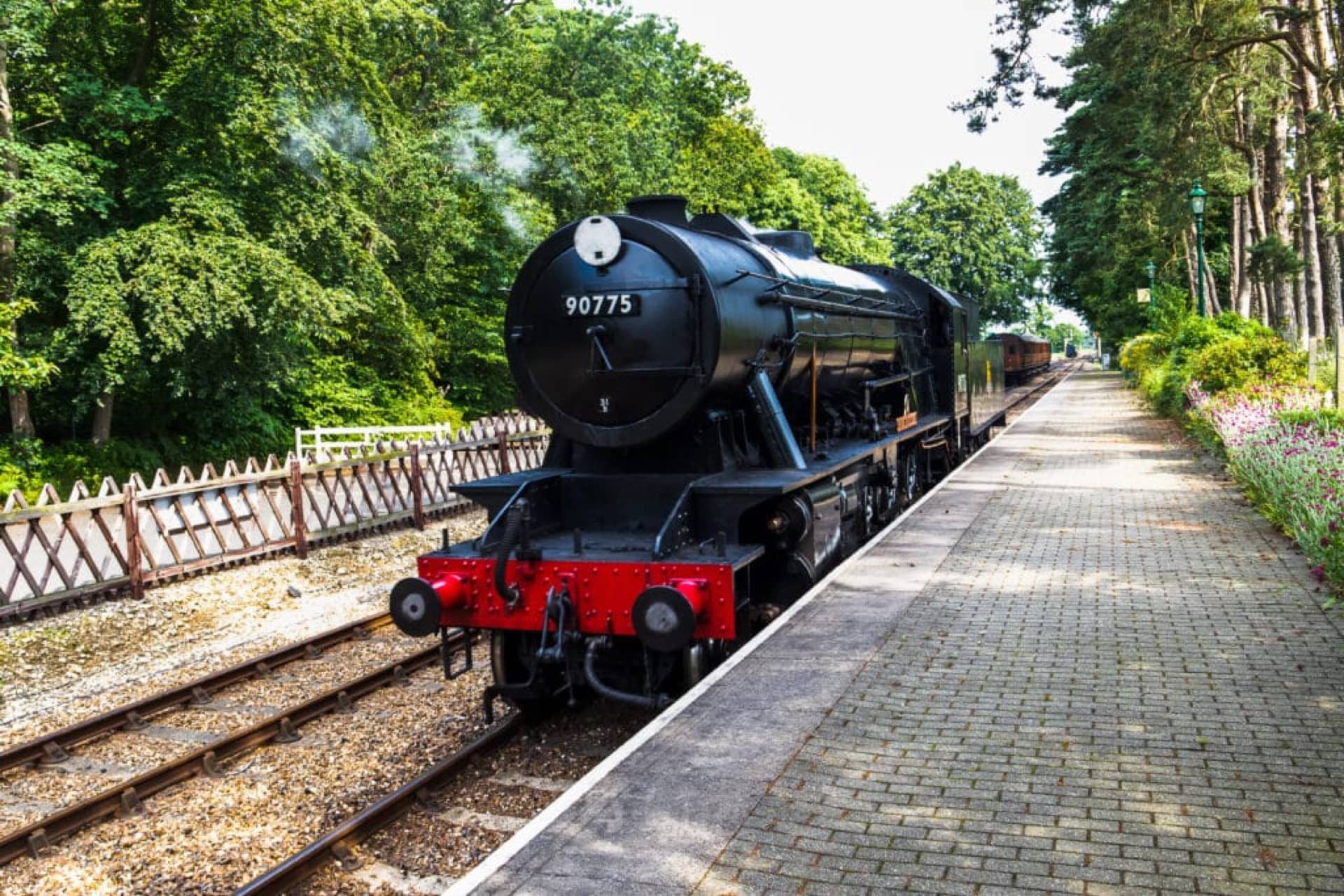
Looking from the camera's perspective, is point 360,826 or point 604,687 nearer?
point 360,826

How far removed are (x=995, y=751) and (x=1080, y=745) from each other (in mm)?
430

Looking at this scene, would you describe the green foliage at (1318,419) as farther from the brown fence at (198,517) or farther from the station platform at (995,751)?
the brown fence at (198,517)

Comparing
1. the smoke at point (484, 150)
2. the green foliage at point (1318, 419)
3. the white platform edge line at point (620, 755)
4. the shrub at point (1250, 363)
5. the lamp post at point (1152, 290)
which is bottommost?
the white platform edge line at point (620, 755)

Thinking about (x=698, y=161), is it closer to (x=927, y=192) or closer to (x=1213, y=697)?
(x=1213, y=697)

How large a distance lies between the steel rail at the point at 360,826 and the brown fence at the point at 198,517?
5.84m

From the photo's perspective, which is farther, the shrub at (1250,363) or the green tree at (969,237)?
the green tree at (969,237)

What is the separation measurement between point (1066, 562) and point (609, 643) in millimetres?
4875

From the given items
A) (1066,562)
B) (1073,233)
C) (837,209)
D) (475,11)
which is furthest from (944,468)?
(837,209)

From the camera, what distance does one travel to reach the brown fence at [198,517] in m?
9.96

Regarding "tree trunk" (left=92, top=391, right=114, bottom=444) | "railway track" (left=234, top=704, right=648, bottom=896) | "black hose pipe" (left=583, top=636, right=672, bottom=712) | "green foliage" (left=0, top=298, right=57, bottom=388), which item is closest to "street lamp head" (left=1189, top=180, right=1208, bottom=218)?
"railway track" (left=234, top=704, right=648, bottom=896)

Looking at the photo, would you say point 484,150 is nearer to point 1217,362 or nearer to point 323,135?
point 323,135

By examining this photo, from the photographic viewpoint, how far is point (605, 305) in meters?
6.71

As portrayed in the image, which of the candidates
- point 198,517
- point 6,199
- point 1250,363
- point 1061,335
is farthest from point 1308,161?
point 1061,335

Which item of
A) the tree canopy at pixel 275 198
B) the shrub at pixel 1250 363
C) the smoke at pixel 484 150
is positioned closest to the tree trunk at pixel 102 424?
the tree canopy at pixel 275 198
